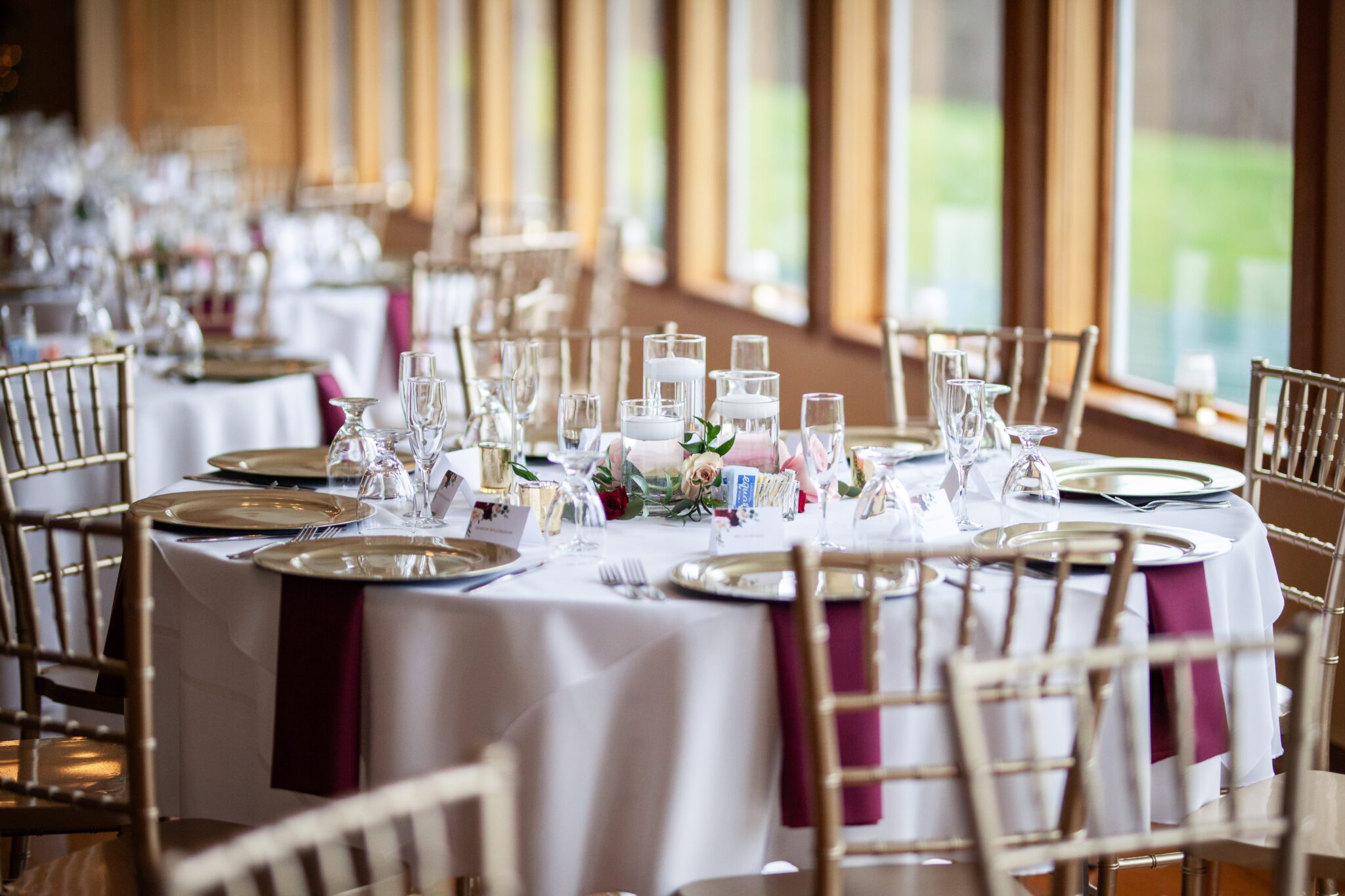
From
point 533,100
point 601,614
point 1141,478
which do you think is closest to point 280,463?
point 601,614

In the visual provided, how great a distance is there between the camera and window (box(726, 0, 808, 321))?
685 centimetres

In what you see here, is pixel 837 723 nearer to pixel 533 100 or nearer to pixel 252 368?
pixel 252 368

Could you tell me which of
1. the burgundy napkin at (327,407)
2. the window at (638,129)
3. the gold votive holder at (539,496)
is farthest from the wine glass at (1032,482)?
the window at (638,129)

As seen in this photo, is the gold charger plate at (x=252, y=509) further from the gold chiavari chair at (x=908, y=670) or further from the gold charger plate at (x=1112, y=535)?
the gold charger plate at (x=1112, y=535)

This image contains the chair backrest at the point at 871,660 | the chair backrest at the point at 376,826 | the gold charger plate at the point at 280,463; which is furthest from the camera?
the gold charger plate at the point at 280,463

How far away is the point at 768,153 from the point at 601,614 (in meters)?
5.35

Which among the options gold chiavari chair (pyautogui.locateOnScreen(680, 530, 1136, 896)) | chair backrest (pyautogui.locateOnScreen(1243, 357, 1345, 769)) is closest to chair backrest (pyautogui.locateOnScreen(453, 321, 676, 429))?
gold chiavari chair (pyautogui.locateOnScreen(680, 530, 1136, 896))

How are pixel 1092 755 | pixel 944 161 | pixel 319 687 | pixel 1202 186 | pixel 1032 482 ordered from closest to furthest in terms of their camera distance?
1. pixel 1092 755
2. pixel 319 687
3. pixel 1032 482
4. pixel 1202 186
5. pixel 944 161

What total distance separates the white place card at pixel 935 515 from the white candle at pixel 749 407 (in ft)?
1.03

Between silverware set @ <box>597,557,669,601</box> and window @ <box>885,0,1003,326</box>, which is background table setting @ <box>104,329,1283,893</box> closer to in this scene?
silverware set @ <box>597,557,669,601</box>

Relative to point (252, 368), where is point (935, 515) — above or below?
below

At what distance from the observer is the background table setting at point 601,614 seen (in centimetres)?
209

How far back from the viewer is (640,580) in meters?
2.21

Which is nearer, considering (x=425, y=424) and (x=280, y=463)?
(x=425, y=424)
